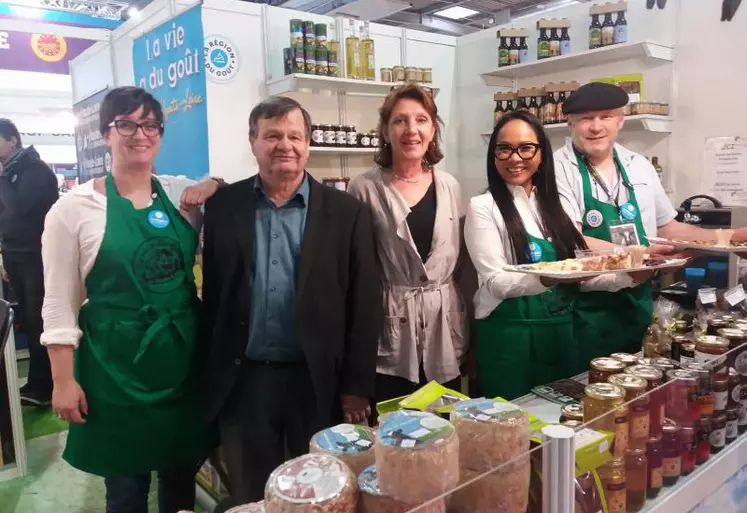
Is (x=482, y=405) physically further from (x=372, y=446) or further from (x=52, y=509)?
(x=52, y=509)

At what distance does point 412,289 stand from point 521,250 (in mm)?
395

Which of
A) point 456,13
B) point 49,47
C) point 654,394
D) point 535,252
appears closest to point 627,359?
point 654,394

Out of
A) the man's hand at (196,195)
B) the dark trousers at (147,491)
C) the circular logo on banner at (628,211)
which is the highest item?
the man's hand at (196,195)

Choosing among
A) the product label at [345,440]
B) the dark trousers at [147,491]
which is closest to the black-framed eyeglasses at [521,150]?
the product label at [345,440]

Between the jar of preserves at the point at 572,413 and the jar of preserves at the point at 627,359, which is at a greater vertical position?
the jar of preserves at the point at 627,359

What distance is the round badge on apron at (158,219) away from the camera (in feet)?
6.28

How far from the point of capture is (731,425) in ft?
5.56

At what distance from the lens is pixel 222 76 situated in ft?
14.2

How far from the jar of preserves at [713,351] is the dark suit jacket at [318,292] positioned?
94 centimetres

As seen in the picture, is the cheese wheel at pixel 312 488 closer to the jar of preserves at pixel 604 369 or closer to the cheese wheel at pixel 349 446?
the cheese wheel at pixel 349 446

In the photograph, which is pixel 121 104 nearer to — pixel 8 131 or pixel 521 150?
pixel 521 150

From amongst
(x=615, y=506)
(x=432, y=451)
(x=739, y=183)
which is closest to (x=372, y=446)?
(x=432, y=451)

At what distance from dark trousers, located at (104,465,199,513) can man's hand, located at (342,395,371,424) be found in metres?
0.61

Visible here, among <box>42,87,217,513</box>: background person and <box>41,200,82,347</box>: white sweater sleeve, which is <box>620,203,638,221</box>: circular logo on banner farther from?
<box>41,200,82,347</box>: white sweater sleeve
